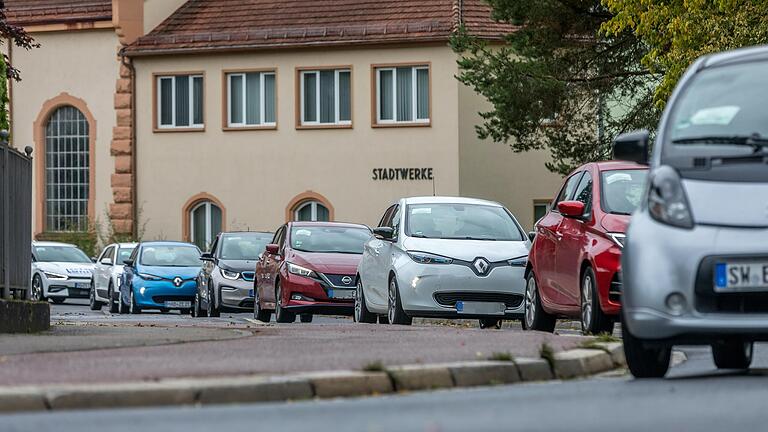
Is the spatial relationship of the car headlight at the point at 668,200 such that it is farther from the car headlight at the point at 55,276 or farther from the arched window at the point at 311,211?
the arched window at the point at 311,211

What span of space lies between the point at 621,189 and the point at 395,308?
455 centimetres

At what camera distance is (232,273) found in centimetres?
3006

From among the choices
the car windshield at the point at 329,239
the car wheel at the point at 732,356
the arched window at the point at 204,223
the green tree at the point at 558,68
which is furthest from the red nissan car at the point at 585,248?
the arched window at the point at 204,223

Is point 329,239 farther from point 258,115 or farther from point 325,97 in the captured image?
point 258,115

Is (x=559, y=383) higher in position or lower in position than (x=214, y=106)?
lower

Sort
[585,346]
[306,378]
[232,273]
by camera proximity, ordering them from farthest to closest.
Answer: [232,273] < [585,346] < [306,378]

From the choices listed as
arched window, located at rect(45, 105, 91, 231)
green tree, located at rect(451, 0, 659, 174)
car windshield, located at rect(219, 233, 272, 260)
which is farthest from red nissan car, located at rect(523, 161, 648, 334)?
arched window, located at rect(45, 105, 91, 231)

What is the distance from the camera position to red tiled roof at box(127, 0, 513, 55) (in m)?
44.9

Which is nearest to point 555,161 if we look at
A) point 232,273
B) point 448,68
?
point 448,68

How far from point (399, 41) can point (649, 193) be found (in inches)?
1375

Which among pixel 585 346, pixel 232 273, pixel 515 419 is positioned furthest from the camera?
pixel 232 273

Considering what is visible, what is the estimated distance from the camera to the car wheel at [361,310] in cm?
2230

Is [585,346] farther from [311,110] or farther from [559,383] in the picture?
[311,110]

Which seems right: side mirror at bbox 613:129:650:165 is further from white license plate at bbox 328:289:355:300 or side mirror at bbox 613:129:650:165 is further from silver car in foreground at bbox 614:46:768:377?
white license plate at bbox 328:289:355:300
